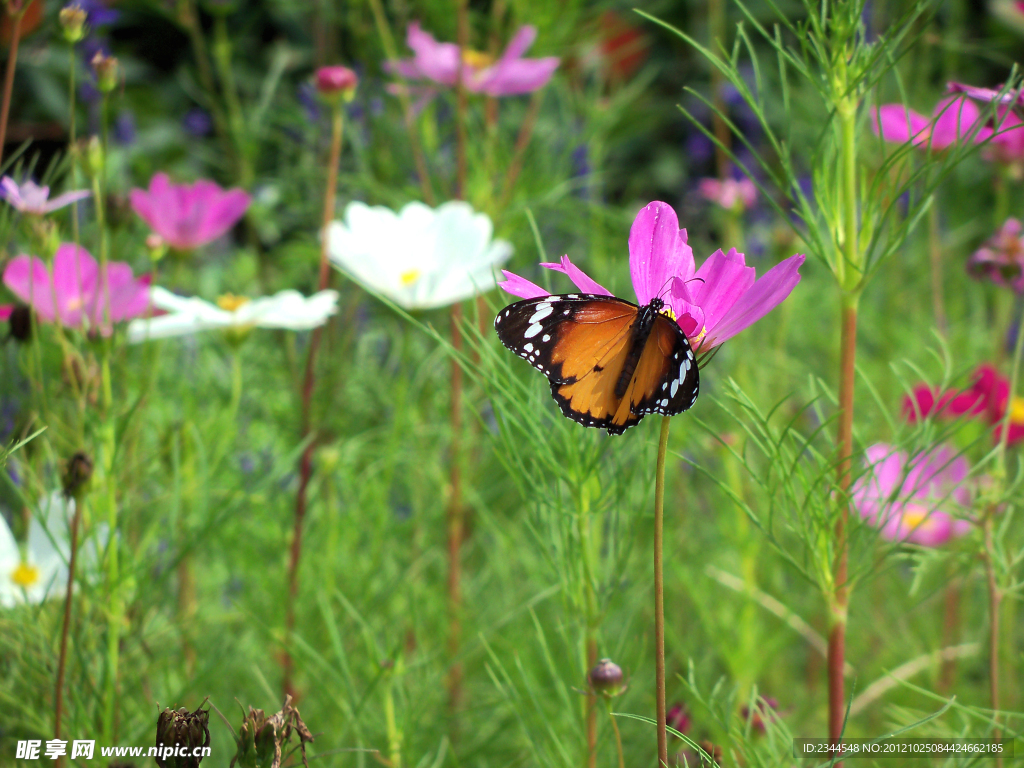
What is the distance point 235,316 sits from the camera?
52cm

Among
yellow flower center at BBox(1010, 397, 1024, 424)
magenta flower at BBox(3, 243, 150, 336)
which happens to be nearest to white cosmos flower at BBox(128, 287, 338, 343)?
magenta flower at BBox(3, 243, 150, 336)

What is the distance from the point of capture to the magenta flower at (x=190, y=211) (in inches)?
24.8

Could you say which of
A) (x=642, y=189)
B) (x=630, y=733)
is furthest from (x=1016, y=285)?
(x=642, y=189)

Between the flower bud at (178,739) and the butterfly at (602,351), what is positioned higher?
the butterfly at (602,351)

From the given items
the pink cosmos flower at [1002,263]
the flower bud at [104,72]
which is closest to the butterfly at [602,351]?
the flower bud at [104,72]

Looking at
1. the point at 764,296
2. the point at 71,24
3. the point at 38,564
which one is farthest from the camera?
the point at 38,564

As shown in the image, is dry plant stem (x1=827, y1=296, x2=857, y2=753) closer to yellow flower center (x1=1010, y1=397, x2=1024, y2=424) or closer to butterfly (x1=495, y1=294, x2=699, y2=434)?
butterfly (x1=495, y1=294, x2=699, y2=434)

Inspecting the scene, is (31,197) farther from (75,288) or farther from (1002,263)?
(1002,263)

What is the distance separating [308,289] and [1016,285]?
0.98m

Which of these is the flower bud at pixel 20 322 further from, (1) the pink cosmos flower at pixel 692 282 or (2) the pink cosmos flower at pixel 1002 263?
(2) the pink cosmos flower at pixel 1002 263

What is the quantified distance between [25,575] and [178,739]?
0.29 meters

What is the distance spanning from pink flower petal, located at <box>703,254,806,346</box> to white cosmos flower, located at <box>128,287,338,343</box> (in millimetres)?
282

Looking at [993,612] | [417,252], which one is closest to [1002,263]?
[993,612]

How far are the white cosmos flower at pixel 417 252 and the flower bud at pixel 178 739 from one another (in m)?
0.30
